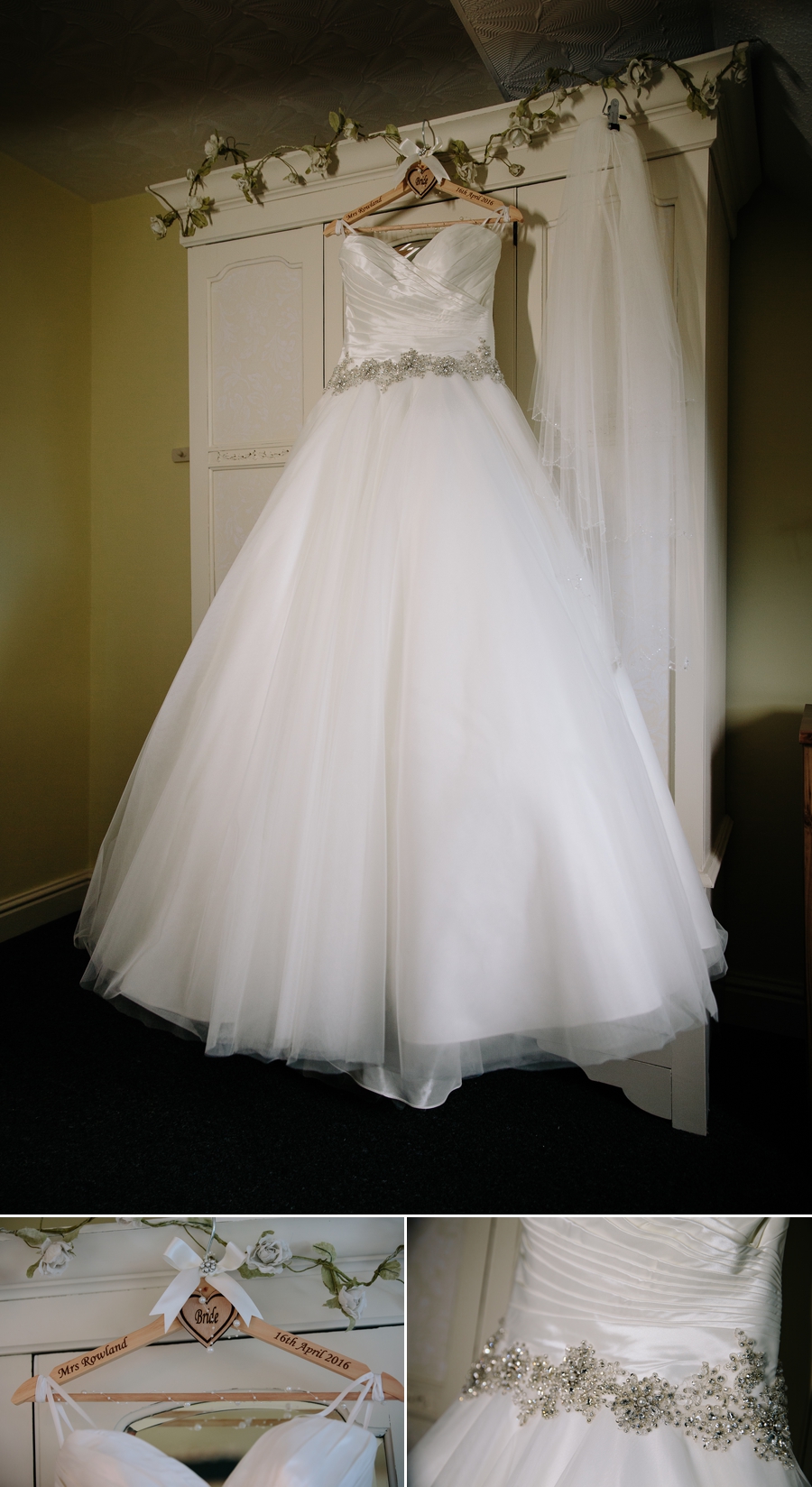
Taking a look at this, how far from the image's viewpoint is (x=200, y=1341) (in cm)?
76

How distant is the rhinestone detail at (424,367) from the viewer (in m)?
1.74

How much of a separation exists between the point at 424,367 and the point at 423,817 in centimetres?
100

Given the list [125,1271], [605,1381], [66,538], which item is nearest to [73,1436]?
[125,1271]

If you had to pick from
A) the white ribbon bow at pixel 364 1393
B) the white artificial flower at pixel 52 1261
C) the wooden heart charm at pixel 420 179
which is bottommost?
the white ribbon bow at pixel 364 1393

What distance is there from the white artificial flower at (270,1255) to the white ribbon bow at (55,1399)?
18cm

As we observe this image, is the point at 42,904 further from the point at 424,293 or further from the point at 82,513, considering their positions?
the point at 424,293

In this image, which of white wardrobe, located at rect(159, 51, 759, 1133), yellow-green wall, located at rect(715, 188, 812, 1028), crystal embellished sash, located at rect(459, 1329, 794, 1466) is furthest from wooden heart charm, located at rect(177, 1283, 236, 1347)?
yellow-green wall, located at rect(715, 188, 812, 1028)

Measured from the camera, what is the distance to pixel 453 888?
138cm

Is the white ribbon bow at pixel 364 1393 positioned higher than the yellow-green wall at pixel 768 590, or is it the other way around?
the yellow-green wall at pixel 768 590

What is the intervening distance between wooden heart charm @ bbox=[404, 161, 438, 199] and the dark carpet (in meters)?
2.05

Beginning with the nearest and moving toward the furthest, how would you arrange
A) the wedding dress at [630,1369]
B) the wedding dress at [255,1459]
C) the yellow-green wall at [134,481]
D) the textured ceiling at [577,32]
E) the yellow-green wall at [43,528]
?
the wedding dress at [255,1459] < the wedding dress at [630,1369] < the textured ceiling at [577,32] < the yellow-green wall at [43,528] < the yellow-green wall at [134,481]

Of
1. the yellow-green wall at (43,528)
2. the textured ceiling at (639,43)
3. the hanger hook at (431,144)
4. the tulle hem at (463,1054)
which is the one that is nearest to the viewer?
the tulle hem at (463,1054)

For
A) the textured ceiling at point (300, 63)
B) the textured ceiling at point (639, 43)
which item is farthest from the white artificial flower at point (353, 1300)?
the textured ceiling at point (639, 43)

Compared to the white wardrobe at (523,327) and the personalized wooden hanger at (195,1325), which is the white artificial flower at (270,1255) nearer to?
the personalized wooden hanger at (195,1325)
